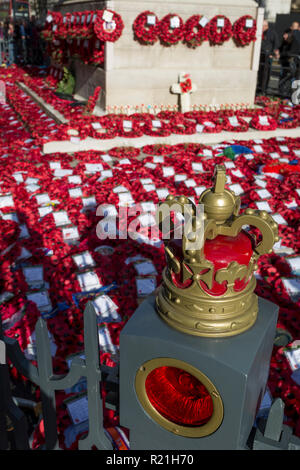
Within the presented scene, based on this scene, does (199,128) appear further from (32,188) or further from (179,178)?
(32,188)

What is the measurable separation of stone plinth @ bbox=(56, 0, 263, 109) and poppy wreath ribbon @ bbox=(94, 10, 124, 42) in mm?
302

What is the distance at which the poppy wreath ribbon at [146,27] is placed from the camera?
11039 millimetres

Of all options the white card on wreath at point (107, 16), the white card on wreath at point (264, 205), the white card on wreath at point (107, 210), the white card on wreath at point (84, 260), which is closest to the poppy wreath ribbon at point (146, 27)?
the white card on wreath at point (107, 16)

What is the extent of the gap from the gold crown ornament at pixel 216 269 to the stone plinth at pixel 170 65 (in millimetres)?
10466

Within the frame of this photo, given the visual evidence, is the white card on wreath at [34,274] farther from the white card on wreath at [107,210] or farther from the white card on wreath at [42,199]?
the white card on wreath at [42,199]

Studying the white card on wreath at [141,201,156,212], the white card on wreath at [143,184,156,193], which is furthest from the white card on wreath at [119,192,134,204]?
the white card on wreath at [143,184,156,193]

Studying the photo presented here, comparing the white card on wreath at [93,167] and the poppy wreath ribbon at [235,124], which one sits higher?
the poppy wreath ribbon at [235,124]

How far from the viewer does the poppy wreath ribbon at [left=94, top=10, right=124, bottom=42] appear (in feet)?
34.9

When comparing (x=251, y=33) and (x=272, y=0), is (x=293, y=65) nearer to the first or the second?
(x=251, y=33)

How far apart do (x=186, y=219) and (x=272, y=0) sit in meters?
50.1

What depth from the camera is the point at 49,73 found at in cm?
1791

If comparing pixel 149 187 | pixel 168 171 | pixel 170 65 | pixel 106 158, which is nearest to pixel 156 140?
pixel 106 158

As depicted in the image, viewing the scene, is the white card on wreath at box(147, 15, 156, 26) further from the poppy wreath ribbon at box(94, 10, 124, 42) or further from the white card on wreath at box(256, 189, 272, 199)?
the white card on wreath at box(256, 189, 272, 199)

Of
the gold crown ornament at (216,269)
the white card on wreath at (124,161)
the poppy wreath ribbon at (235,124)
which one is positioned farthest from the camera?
the poppy wreath ribbon at (235,124)
